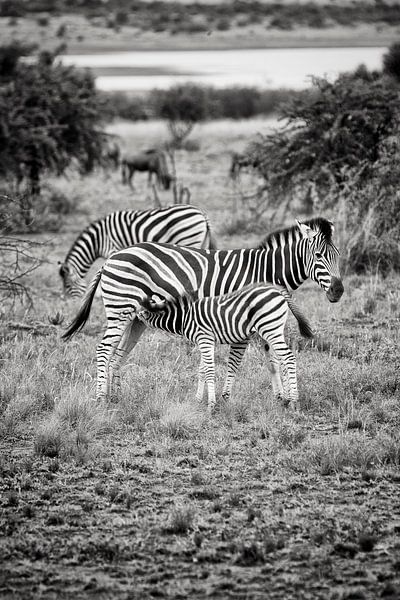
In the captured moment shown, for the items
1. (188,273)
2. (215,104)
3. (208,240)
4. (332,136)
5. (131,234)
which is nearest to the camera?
(188,273)

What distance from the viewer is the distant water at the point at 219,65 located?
65062mm

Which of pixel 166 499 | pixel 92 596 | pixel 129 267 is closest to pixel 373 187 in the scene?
pixel 129 267

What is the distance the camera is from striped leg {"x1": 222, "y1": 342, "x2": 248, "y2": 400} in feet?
27.5

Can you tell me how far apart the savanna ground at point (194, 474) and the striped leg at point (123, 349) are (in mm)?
122

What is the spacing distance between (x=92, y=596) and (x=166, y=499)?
1497 millimetres

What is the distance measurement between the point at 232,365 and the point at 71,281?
557 centimetres

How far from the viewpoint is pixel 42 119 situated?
2095 cm

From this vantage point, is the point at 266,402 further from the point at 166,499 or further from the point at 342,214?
the point at 342,214

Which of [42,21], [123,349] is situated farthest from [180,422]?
[42,21]

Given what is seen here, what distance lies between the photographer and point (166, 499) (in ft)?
20.8

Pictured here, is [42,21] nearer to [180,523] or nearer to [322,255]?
[322,255]

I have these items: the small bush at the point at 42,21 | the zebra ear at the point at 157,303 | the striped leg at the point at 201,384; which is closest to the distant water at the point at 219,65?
the small bush at the point at 42,21

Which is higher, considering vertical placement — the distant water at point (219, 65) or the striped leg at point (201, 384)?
the striped leg at point (201, 384)

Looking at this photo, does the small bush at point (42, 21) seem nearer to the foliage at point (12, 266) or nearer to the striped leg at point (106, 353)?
the foliage at point (12, 266)
